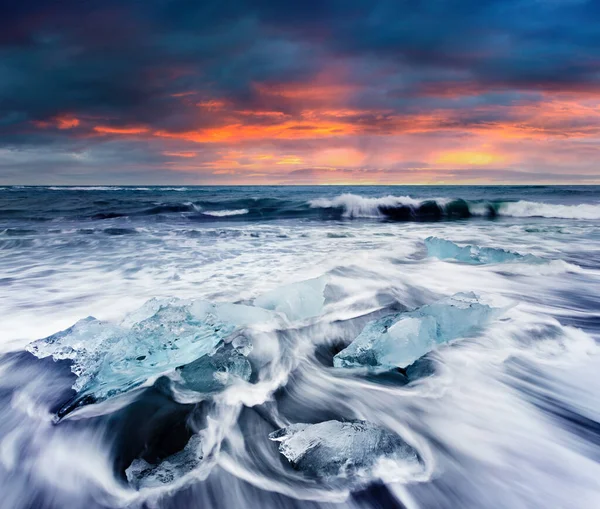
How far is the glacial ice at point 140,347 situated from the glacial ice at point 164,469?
22.3 inches

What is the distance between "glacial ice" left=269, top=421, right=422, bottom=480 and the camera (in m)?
1.67

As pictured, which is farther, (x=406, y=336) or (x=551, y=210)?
(x=551, y=210)

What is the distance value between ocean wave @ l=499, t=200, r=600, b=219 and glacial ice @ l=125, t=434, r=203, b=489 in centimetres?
1780

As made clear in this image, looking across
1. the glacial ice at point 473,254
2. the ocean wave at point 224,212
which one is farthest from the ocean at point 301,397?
the ocean wave at point 224,212

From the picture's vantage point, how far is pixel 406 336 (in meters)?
2.58

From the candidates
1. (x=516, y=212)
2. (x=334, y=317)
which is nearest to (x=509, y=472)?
(x=334, y=317)

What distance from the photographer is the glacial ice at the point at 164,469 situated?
1.64 m

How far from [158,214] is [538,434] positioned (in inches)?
666

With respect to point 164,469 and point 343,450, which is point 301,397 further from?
point 164,469

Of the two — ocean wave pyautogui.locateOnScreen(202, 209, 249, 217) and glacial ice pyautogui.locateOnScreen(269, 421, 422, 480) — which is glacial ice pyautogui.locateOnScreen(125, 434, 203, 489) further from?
ocean wave pyautogui.locateOnScreen(202, 209, 249, 217)

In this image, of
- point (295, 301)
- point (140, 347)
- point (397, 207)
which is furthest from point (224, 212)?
point (140, 347)

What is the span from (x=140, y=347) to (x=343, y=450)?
1.47 meters

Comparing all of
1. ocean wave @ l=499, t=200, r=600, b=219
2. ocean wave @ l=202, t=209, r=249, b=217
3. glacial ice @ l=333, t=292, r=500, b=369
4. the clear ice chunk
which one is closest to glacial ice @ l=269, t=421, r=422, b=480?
the clear ice chunk

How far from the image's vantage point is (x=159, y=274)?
573 cm
